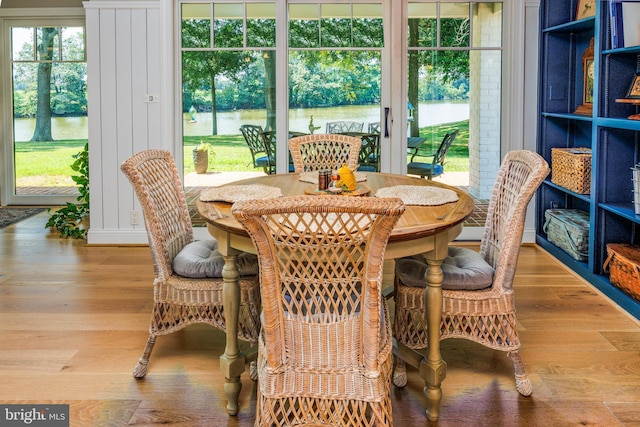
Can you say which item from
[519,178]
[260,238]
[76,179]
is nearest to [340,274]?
[260,238]

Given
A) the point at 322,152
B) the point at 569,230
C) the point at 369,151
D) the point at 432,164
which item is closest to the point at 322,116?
the point at 369,151

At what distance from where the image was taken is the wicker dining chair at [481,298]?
9.59 ft

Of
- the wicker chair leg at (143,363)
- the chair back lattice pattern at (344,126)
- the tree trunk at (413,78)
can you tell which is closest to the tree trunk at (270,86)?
the chair back lattice pattern at (344,126)

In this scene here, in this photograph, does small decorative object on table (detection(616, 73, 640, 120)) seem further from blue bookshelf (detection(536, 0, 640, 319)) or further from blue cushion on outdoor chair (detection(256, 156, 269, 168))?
blue cushion on outdoor chair (detection(256, 156, 269, 168))

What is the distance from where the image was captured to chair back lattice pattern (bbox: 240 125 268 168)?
5.86m

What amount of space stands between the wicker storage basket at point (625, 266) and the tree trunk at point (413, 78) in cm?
193

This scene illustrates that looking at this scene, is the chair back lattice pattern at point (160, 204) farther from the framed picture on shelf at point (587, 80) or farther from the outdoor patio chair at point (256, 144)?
the framed picture on shelf at point (587, 80)

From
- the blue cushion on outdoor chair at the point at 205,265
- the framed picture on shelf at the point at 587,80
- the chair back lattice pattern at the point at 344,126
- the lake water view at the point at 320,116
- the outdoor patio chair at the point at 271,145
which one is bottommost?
the blue cushion on outdoor chair at the point at 205,265

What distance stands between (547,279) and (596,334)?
110 cm

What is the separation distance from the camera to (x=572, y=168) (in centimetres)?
503

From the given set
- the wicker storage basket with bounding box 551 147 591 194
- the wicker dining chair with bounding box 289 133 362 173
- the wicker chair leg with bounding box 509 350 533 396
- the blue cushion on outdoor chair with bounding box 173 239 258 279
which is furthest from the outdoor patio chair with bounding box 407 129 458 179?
the wicker chair leg with bounding box 509 350 533 396

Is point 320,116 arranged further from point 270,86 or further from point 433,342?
point 433,342

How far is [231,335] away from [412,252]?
2.60ft

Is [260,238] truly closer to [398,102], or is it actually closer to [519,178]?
[519,178]
